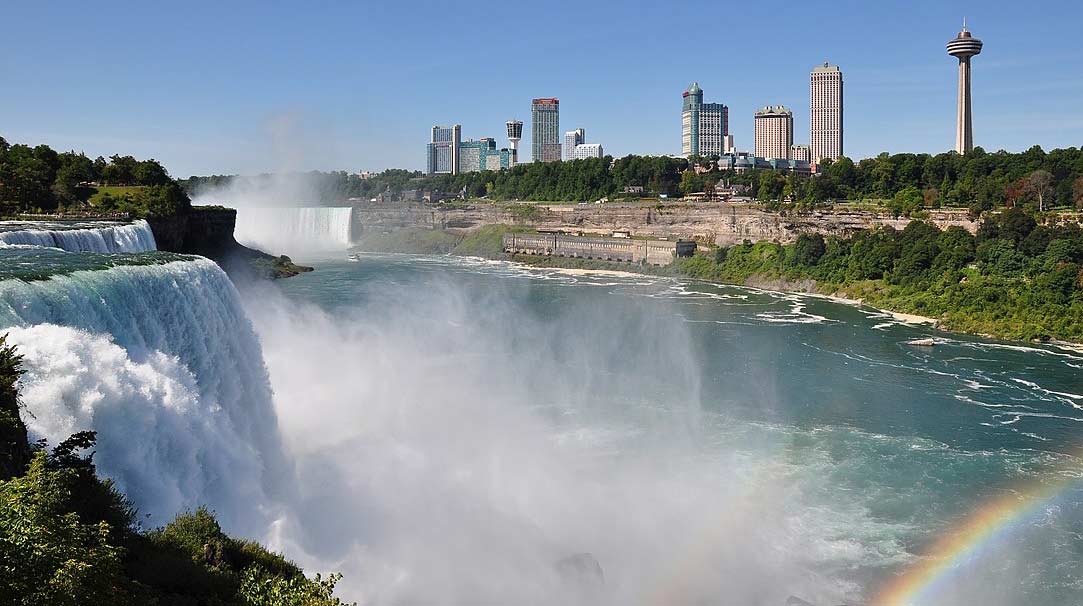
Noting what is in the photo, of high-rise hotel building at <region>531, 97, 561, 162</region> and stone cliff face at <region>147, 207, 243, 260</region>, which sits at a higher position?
high-rise hotel building at <region>531, 97, 561, 162</region>

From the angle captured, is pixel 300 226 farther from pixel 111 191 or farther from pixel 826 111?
pixel 826 111

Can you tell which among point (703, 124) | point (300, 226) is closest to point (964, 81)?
point (300, 226)

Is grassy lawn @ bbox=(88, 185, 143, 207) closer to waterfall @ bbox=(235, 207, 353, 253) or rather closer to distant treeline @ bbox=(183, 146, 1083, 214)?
waterfall @ bbox=(235, 207, 353, 253)

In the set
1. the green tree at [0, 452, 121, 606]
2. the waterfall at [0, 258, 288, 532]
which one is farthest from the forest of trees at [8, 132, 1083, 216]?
the green tree at [0, 452, 121, 606]

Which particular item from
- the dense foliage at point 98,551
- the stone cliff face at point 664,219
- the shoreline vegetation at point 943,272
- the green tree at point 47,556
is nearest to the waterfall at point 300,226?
the stone cliff face at point 664,219

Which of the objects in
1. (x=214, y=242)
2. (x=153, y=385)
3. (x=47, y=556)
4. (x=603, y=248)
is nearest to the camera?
(x=47, y=556)

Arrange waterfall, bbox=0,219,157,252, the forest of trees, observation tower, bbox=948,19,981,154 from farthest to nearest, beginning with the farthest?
observation tower, bbox=948,19,981,154 < the forest of trees < waterfall, bbox=0,219,157,252
